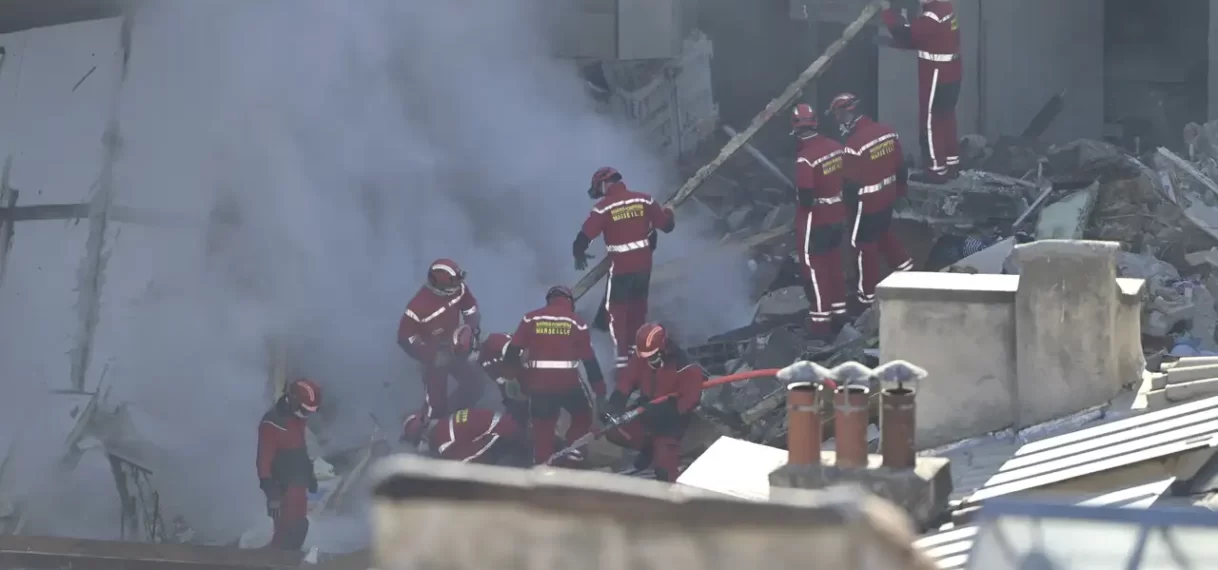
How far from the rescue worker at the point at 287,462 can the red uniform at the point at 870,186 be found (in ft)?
13.2

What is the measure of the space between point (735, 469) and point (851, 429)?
3.07 feet

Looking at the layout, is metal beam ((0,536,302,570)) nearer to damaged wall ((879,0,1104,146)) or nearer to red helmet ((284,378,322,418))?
red helmet ((284,378,322,418))

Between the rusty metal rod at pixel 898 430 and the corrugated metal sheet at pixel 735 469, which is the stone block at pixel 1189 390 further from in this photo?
the rusty metal rod at pixel 898 430

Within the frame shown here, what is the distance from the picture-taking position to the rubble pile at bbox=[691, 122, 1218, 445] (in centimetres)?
1167

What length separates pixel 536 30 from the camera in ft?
55.6

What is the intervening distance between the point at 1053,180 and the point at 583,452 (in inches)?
196

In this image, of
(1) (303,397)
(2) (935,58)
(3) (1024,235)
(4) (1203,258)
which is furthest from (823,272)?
(1) (303,397)

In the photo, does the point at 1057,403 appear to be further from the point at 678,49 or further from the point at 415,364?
the point at 678,49

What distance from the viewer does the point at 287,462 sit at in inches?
448

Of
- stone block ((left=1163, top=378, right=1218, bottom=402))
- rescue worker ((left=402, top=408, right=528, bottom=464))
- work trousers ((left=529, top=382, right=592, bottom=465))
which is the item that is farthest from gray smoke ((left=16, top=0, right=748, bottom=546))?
stone block ((left=1163, top=378, right=1218, bottom=402))

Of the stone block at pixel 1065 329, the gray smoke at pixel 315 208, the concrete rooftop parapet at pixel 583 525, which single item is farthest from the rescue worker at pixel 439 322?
the concrete rooftop parapet at pixel 583 525

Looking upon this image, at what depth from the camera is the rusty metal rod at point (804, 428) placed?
5680 millimetres

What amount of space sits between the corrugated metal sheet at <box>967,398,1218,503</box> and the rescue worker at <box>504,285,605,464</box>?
468 centimetres

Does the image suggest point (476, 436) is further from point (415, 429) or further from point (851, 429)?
point (851, 429)
